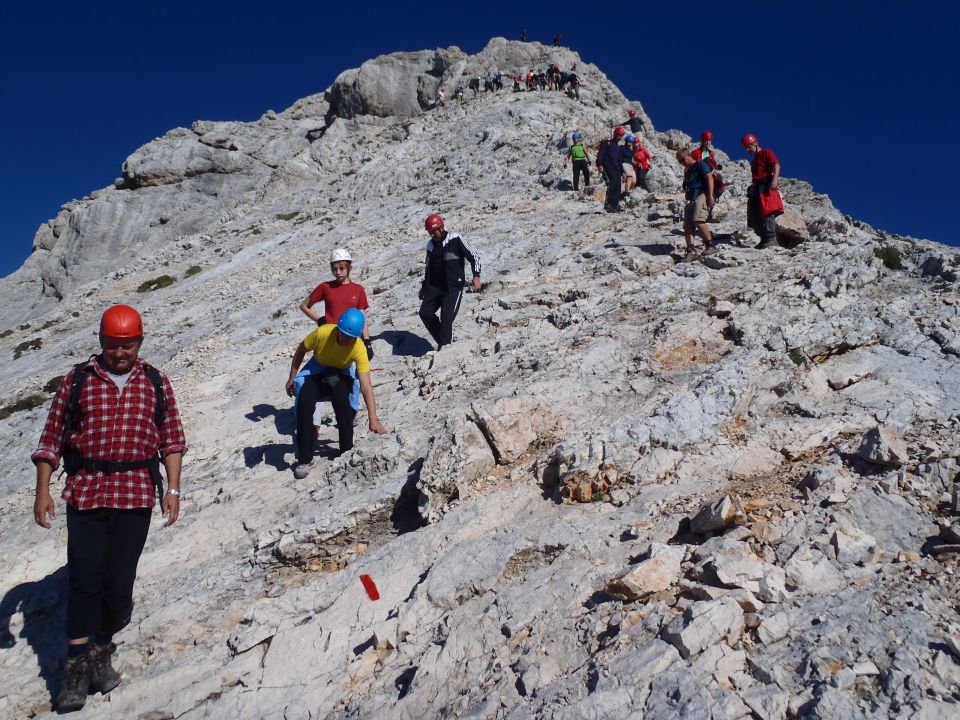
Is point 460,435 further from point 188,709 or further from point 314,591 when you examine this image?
point 188,709

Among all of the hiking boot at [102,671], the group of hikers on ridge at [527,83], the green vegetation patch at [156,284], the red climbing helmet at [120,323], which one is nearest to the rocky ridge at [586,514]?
the hiking boot at [102,671]

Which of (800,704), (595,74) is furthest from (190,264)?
(595,74)

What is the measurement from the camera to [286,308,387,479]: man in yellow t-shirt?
683 centimetres

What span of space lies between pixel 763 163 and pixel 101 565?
443 inches

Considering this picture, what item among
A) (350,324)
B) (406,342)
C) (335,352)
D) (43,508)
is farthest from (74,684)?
(406,342)

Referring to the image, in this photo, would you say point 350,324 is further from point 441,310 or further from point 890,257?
point 890,257

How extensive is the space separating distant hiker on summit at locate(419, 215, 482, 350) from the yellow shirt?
9.88ft

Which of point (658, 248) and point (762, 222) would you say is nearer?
A: point (762, 222)

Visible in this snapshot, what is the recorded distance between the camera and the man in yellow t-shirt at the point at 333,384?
22.4 ft

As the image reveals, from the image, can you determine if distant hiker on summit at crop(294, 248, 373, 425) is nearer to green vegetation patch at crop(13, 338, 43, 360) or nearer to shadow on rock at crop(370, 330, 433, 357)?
shadow on rock at crop(370, 330, 433, 357)

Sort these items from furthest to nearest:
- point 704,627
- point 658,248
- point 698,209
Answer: point 658,248 → point 698,209 → point 704,627

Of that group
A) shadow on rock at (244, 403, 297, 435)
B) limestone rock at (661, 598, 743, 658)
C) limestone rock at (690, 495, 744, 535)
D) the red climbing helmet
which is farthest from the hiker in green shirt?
limestone rock at (661, 598, 743, 658)

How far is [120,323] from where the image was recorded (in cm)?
449

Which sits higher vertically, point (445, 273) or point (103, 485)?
point (445, 273)
